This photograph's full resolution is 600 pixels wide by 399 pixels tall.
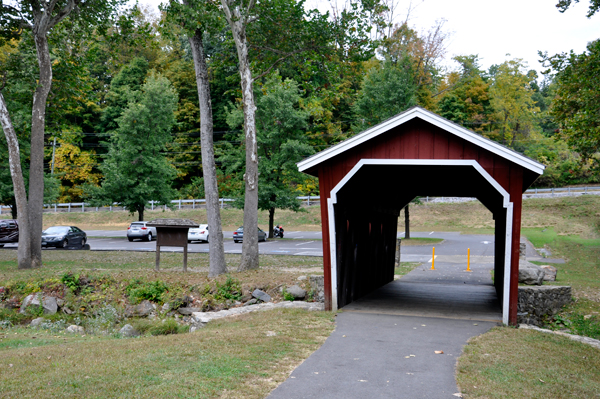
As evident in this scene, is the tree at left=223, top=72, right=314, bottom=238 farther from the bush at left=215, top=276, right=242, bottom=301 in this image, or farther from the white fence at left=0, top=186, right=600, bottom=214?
the bush at left=215, top=276, right=242, bottom=301

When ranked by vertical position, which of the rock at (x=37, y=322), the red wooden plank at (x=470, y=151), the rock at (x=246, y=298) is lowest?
the rock at (x=37, y=322)

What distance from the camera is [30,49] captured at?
2047cm

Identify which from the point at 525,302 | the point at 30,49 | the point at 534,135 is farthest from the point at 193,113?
the point at 525,302

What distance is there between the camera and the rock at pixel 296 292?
11.8 meters

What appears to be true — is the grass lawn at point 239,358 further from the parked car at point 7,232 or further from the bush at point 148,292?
the parked car at point 7,232

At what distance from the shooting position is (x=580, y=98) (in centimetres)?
1762

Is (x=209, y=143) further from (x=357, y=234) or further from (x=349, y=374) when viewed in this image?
(x=349, y=374)

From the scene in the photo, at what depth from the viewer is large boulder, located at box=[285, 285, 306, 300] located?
38.7 feet

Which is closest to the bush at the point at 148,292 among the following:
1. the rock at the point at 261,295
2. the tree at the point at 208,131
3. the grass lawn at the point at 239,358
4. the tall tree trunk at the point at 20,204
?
A: the grass lawn at the point at 239,358

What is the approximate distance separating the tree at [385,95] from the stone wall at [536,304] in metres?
22.8

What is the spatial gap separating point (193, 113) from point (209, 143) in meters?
43.6

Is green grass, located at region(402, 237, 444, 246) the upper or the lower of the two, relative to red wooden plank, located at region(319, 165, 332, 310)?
lower

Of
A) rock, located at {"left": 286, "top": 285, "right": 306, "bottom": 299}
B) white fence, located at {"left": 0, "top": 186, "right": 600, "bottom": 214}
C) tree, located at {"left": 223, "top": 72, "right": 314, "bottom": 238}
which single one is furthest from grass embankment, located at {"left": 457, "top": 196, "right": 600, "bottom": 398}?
white fence, located at {"left": 0, "top": 186, "right": 600, "bottom": 214}

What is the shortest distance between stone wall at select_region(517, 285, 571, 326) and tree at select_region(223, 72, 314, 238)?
79.9 feet
